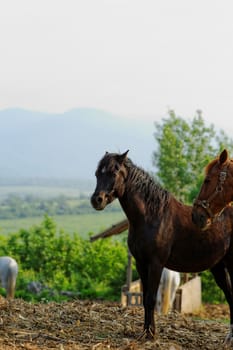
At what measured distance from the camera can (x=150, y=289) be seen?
712cm

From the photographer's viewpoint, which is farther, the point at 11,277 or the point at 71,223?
the point at 71,223

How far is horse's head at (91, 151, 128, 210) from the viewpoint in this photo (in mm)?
6887

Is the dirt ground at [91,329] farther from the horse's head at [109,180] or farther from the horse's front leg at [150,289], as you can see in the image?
the horse's head at [109,180]

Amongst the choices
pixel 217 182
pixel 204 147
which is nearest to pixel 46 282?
pixel 217 182

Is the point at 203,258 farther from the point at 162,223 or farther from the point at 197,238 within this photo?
the point at 162,223

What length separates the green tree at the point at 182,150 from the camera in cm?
3878

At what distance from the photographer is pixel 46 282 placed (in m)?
24.2

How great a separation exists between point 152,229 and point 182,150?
1356 inches

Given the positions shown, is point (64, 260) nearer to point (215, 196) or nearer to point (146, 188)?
point (146, 188)

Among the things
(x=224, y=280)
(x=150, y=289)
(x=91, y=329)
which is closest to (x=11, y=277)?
(x=91, y=329)

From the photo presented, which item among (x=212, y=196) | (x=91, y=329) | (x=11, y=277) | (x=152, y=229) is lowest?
(x=11, y=277)

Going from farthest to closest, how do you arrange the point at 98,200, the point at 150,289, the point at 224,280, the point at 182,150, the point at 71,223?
the point at 71,223, the point at 182,150, the point at 224,280, the point at 150,289, the point at 98,200

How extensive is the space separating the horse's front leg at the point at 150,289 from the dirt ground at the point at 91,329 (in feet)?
0.45

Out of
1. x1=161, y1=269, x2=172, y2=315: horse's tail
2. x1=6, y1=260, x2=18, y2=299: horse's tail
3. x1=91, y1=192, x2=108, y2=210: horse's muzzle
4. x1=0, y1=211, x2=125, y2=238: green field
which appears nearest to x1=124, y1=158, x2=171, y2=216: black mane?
x1=91, y1=192, x2=108, y2=210: horse's muzzle
